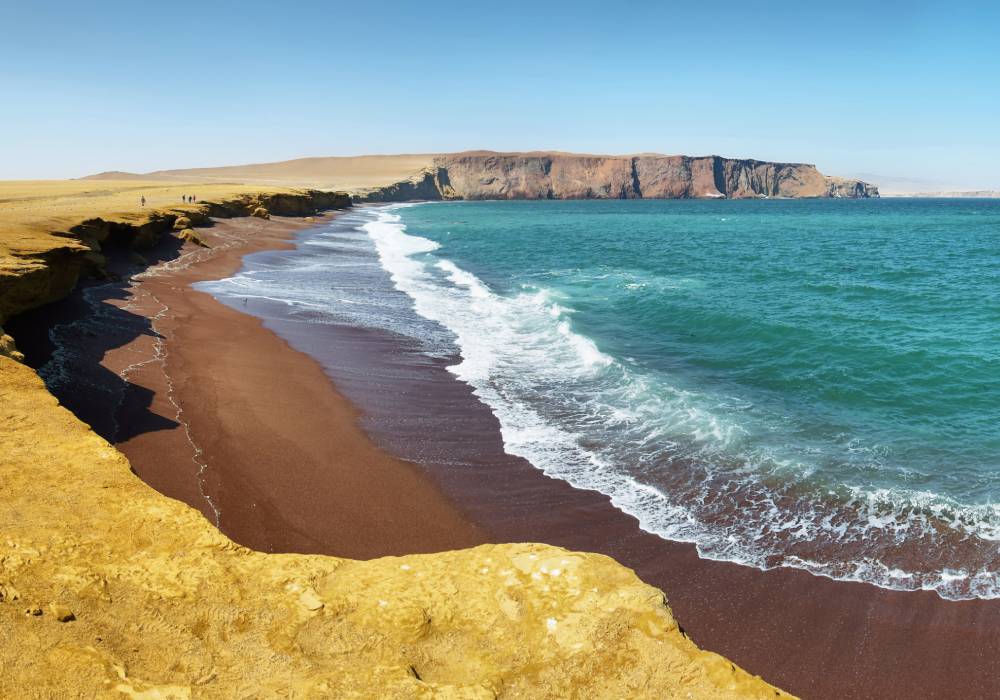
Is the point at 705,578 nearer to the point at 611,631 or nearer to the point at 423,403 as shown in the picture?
the point at 611,631

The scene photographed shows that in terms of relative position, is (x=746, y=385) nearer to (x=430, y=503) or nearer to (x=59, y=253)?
(x=430, y=503)

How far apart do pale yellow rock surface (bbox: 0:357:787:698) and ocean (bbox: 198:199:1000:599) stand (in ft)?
16.8

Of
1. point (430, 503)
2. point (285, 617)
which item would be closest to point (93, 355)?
point (430, 503)

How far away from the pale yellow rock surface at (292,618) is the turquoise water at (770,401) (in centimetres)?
507

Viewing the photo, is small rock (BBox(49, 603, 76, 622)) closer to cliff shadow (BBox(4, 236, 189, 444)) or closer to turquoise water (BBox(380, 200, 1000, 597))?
cliff shadow (BBox(4, 236, 189, 444))

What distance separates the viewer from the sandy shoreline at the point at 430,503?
720cm

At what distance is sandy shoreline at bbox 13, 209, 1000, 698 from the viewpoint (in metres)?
7.20

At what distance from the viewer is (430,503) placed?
33.6 ft

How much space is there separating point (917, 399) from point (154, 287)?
2490 centimetres

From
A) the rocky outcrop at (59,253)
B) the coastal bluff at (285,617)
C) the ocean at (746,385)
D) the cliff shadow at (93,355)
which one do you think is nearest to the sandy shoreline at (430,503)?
the cliff shadow at (93,355)

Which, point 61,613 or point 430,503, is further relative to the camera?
point 430,503

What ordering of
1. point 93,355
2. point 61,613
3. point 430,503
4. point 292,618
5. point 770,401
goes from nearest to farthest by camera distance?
point 61,613 < point 292,618 < point 430,503 < point 93,355 < point 770,401

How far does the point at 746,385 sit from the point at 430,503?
32.6 feet

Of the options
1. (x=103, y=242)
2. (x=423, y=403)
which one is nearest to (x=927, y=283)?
(x=423, y=403)
